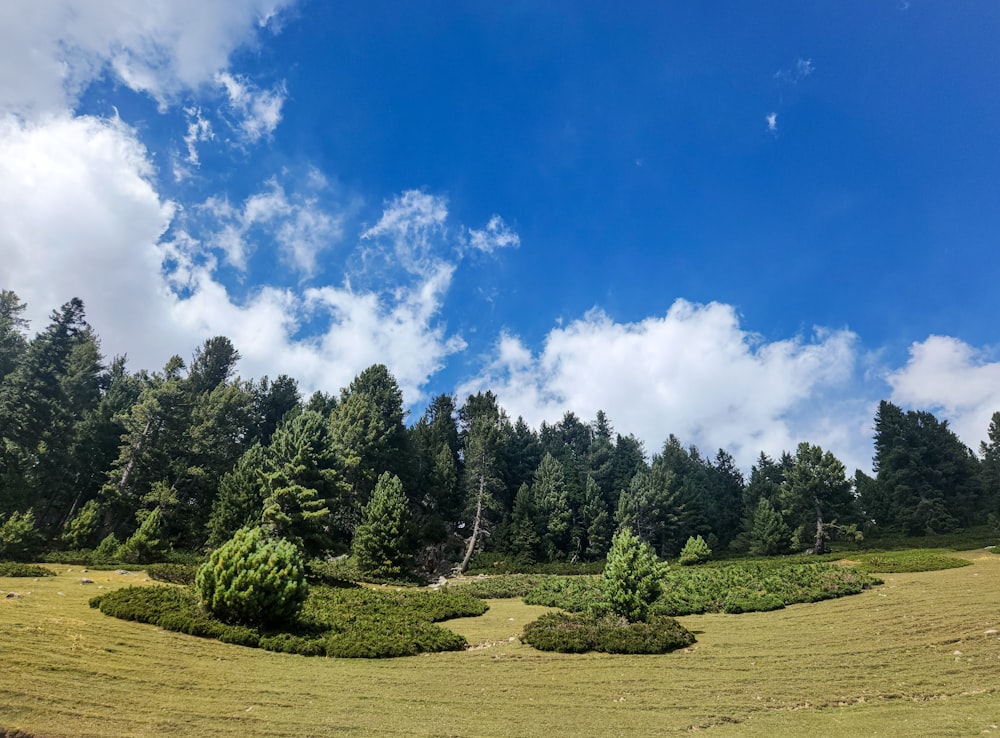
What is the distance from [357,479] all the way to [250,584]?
3655cm

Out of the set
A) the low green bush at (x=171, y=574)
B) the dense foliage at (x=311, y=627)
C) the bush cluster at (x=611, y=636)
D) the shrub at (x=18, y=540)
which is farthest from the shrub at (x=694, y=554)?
the shrub at (x=18, y=540)

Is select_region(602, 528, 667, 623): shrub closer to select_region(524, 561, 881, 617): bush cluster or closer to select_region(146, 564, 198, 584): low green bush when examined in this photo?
select_region(524, 561, 881, 617): bush cluster

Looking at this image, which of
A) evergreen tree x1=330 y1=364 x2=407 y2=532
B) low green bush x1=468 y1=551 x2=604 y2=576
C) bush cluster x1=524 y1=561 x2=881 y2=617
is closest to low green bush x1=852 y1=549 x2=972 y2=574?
bush cluster x1=524 y1=561 x2=881 y2=617

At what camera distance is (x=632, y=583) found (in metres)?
20.6

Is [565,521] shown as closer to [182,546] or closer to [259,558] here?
[182,546]

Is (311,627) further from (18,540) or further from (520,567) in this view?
(520,567)

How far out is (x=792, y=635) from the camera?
63.2ft

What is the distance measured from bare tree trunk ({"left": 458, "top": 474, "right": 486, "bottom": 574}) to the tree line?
222 mm

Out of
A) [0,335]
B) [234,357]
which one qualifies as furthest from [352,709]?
[234,357]

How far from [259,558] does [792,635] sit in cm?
1949

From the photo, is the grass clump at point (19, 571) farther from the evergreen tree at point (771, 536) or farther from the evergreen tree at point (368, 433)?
the evergreen tree at point (771, 536)

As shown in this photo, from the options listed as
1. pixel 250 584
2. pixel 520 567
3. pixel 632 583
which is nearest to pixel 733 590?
pixel 632 583

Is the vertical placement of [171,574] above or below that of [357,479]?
below

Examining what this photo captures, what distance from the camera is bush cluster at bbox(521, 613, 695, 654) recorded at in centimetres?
1783
